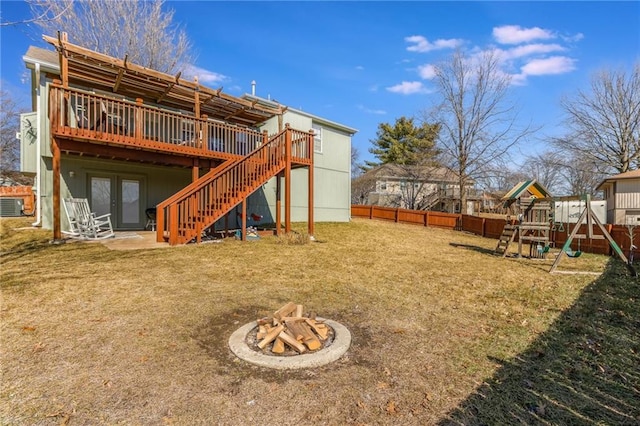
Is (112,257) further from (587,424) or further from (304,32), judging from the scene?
(304,32)

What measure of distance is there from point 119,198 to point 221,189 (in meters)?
4.99

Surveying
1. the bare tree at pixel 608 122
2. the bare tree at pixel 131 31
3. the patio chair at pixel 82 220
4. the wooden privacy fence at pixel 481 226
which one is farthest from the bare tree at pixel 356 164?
the patio chair at pixel 82 220

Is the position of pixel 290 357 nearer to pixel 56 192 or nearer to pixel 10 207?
pixel 56 192

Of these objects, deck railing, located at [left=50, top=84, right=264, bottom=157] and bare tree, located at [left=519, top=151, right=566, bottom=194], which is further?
bare tree, located at [left=519, top=151, right=566, bottom=194]

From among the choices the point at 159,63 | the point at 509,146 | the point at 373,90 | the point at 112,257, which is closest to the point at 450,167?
the point at 509,146

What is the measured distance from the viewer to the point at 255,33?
40.9ft

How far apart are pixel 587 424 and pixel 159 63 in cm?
2296

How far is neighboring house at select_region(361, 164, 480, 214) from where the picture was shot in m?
26.7

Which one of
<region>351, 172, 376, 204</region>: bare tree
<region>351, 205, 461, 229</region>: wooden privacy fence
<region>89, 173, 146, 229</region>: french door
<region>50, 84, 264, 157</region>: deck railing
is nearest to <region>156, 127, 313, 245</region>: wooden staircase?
<region>50, 84, 264, 157</region>: deck railing

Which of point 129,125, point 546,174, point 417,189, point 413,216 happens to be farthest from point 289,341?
point 546,174

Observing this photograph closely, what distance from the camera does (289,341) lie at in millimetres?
3053

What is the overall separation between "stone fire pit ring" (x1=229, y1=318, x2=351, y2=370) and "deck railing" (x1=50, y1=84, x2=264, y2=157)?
7.44m

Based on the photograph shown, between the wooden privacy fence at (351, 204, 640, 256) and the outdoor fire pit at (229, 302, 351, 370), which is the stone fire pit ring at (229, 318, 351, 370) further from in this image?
the wooden privacy fence at (351, 204, 640, 256)

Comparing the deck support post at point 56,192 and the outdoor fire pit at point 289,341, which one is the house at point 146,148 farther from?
the outdoor fire pit at point 289,341
